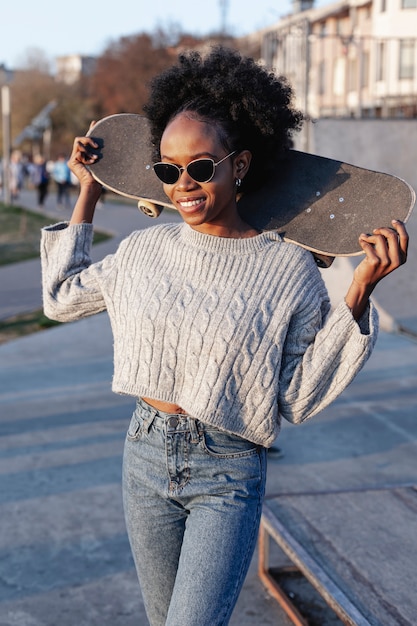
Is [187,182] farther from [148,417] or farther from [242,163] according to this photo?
[148,417]

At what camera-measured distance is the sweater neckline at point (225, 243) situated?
2.41m

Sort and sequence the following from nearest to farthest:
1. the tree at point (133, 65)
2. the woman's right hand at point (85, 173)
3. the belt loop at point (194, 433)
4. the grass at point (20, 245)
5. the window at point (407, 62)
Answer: the belt loop at point (194, 433), the woman's right hand at point (85, 173), the grass at point (20, 245), the window at point (407, 62), the tree at point (133, 65)

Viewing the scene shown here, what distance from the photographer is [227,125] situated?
2379 mm

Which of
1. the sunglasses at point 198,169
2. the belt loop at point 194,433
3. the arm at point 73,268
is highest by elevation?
the sunglasses at point 198,169

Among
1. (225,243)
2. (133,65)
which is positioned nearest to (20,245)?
(225,243)

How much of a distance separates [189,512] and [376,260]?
2.78 feet

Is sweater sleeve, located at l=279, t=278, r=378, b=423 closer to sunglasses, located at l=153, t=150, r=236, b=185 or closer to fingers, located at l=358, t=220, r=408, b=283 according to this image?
fingers, located at l=358, t=220, r=408, b=283

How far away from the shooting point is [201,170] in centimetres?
230

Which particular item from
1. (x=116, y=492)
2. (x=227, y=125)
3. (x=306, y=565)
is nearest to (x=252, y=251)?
(x=227, y=125)

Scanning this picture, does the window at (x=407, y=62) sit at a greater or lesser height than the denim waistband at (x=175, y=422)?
greater

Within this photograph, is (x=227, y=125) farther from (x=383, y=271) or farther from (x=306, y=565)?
(x=306, y=565)

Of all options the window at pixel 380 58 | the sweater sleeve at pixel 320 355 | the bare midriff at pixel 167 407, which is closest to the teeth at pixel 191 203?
the sweater sleeve at pixel 320 355

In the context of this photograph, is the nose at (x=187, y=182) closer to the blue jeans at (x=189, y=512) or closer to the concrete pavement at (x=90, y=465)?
the blue jeans at (x=189, y=512)

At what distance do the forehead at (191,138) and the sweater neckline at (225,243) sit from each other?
0.24 m
